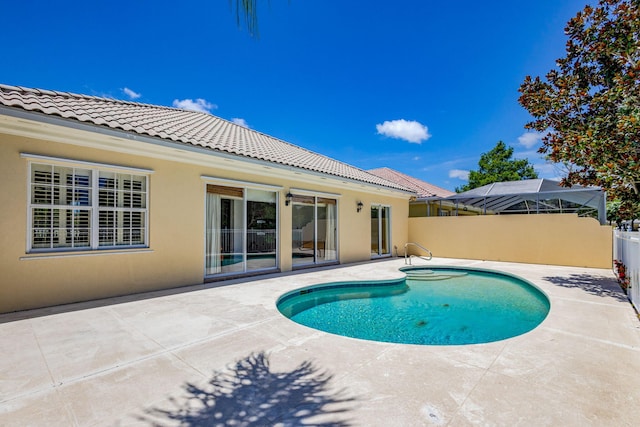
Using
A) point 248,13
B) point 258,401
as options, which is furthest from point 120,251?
point 248,13

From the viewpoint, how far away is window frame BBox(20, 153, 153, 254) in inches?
253

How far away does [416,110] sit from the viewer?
888 inches

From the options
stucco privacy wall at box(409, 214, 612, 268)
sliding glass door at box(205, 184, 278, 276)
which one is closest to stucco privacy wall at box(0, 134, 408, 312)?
sliding glass door at box(205, 184, 278, 276)

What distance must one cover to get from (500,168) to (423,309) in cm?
3709

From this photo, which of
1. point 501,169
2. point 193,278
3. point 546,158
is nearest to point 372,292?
point 193,278

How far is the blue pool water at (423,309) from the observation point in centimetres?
615

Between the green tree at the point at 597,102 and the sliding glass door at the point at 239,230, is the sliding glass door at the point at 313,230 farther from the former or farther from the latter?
the green tree at the point at 597,102

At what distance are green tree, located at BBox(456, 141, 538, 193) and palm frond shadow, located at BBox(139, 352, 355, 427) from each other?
1574 inches

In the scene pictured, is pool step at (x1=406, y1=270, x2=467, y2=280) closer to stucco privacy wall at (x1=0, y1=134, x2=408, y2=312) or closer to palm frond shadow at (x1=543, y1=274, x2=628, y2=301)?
palm frond shadow at (x1=543, y1=274, x2=628, y2=301)

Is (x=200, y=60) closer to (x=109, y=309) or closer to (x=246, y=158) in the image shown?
(x=246, y=158)

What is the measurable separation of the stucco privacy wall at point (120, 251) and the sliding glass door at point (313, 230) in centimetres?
55

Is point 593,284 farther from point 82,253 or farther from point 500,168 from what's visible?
point 500,168

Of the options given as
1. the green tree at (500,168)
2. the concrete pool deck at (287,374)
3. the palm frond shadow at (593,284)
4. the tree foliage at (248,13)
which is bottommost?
the palm frond shadow at (593,284)

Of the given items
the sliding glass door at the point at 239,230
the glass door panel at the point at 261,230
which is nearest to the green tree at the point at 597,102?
the glass door panel at the point at 261,230
